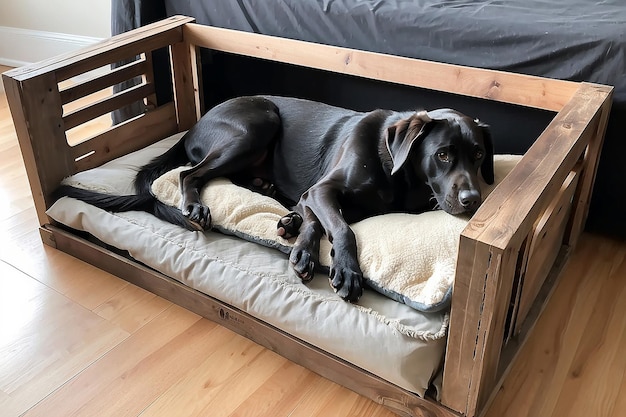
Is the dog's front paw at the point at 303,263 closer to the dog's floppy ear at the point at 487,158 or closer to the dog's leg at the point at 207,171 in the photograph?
the dog's leg at the point at 207,171

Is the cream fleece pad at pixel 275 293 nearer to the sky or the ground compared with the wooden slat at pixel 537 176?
nearer to the ground

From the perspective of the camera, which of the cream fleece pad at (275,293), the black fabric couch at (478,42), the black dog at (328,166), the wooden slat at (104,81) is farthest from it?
the wooden slat at (104,81)

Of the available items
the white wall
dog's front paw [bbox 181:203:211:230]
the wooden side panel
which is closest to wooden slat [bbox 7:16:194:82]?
dog's front paw [bbox 181:203:211:230]

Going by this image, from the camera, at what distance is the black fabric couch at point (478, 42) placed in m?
1.79

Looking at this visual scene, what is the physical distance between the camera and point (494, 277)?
1.13 m

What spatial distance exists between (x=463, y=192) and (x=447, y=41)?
65cm

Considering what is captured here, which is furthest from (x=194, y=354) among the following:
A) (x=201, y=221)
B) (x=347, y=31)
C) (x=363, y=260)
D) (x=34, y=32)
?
(x=34, y=32)

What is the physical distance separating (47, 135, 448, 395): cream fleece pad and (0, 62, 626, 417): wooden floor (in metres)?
0.12

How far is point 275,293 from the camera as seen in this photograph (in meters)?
1.53

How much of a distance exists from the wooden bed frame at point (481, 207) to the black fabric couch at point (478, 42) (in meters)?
0.10

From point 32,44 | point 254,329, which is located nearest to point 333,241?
point 254,329

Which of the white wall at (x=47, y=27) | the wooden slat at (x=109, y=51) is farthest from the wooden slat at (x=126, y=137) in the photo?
the white wall at (x=47, y=27)

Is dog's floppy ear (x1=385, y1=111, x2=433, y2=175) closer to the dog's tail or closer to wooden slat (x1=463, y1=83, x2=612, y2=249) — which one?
wooden slat (x1=463, y1=83, x2=612, y2=249)

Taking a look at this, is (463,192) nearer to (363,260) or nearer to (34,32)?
(363,260)
